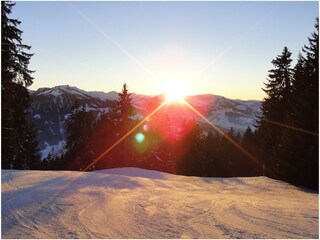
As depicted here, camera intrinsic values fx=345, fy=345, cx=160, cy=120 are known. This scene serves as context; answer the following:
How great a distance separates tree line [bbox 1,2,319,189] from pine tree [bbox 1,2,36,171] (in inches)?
2.5

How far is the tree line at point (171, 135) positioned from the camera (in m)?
18.1

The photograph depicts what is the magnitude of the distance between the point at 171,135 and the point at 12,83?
28187 millimetres

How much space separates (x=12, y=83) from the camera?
923 inches

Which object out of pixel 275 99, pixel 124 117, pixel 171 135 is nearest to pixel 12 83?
pixel 124 117

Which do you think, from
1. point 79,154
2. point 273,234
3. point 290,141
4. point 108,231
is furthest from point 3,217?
point 79,154

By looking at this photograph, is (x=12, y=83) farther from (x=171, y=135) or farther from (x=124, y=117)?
(x=171, y=135)

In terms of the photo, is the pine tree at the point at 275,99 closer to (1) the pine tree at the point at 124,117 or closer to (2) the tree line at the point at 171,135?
(2) the tree line at the point at 171,135

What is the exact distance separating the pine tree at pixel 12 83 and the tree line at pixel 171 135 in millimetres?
63

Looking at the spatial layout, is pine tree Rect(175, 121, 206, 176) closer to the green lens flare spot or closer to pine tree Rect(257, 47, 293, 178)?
the green lens flare spot

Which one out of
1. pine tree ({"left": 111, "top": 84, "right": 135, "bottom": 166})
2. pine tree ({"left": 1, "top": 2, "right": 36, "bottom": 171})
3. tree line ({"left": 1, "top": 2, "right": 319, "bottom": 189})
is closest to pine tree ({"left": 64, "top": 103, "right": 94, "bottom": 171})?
tree line ({"left": 1, "top": 2, "right": 319, "bottom": 189})

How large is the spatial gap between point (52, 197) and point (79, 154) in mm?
30184

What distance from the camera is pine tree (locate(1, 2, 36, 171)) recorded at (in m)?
21.9

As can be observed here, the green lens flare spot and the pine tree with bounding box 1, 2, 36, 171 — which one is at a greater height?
the pine tree with bounding box 1, 2, 36, 171

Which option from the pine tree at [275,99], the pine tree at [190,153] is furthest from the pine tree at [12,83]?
the pine tree at [190,153]
